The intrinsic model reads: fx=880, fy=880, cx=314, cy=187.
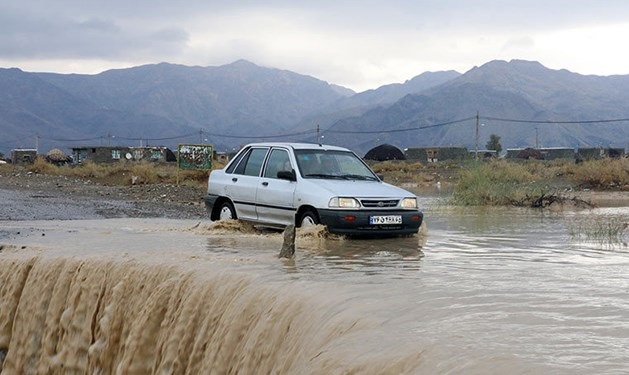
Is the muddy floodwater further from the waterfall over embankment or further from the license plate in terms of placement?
the license plate

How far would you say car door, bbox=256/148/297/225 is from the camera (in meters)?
12.8

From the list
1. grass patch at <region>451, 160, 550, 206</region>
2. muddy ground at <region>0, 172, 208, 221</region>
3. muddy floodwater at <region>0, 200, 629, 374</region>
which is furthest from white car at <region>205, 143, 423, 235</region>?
grass patch at <region>451, 160, 550, 206</region>

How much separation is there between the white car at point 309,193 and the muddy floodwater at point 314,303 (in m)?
0.27

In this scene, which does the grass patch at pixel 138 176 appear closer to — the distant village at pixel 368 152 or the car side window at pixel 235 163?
the car side window at pixel 235 163

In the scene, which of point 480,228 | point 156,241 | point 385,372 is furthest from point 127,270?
point 480,228

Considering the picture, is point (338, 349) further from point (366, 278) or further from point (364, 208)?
point (364, 208)

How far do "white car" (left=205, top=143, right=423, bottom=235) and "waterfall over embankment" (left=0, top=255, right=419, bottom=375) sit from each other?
132 inches

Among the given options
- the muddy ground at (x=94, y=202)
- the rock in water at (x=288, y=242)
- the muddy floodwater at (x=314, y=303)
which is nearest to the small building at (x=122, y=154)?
the muddy ground at (x=94, y=202)

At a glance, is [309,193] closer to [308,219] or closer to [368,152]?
[308,219]

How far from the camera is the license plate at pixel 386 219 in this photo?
12.2 meters

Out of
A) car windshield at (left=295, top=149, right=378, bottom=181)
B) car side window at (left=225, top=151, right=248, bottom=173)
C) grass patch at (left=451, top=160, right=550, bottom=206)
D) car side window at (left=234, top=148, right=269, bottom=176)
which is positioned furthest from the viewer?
grass patch at (left=451, top=160, right=550, bottom=206)

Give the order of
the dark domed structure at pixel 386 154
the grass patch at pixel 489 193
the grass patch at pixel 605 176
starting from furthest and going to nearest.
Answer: the dark domed structure at pixel 386 154 → the grass patch at pixel 605 176 → the grass patch at pixel 489 193

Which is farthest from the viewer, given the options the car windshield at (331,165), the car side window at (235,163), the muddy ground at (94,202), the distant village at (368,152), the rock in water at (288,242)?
the distant village at (368,152)

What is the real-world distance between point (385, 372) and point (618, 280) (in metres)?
4.48
